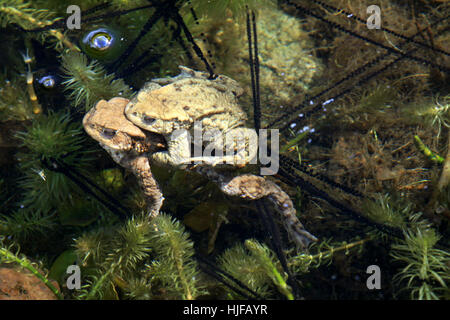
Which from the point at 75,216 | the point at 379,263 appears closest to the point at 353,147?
the point at 379,263

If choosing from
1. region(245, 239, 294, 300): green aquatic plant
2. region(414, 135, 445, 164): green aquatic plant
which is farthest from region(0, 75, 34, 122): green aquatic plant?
region(414, 135, 445, 164): green aquatic plant

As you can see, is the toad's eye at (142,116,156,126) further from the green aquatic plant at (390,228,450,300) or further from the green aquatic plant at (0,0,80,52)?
the green aquatic plant at (390,228,450,300)

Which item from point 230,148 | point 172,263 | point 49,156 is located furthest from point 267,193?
point 49,156

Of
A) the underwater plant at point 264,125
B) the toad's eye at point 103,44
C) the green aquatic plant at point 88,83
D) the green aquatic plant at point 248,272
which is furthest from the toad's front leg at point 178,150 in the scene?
the toad's eye at point 103,44

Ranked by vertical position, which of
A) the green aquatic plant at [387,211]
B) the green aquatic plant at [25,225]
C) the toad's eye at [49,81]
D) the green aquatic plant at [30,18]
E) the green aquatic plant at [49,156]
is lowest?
the green aquatic plant at [25,225]

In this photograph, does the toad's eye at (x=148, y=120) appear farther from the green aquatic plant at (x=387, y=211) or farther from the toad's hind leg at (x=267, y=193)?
the green aquatic plant at (x=387, y=211)

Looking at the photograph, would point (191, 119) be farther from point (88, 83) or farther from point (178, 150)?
point (88, 83)

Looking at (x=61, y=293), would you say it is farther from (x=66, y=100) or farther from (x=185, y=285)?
(x=66, y=100)
